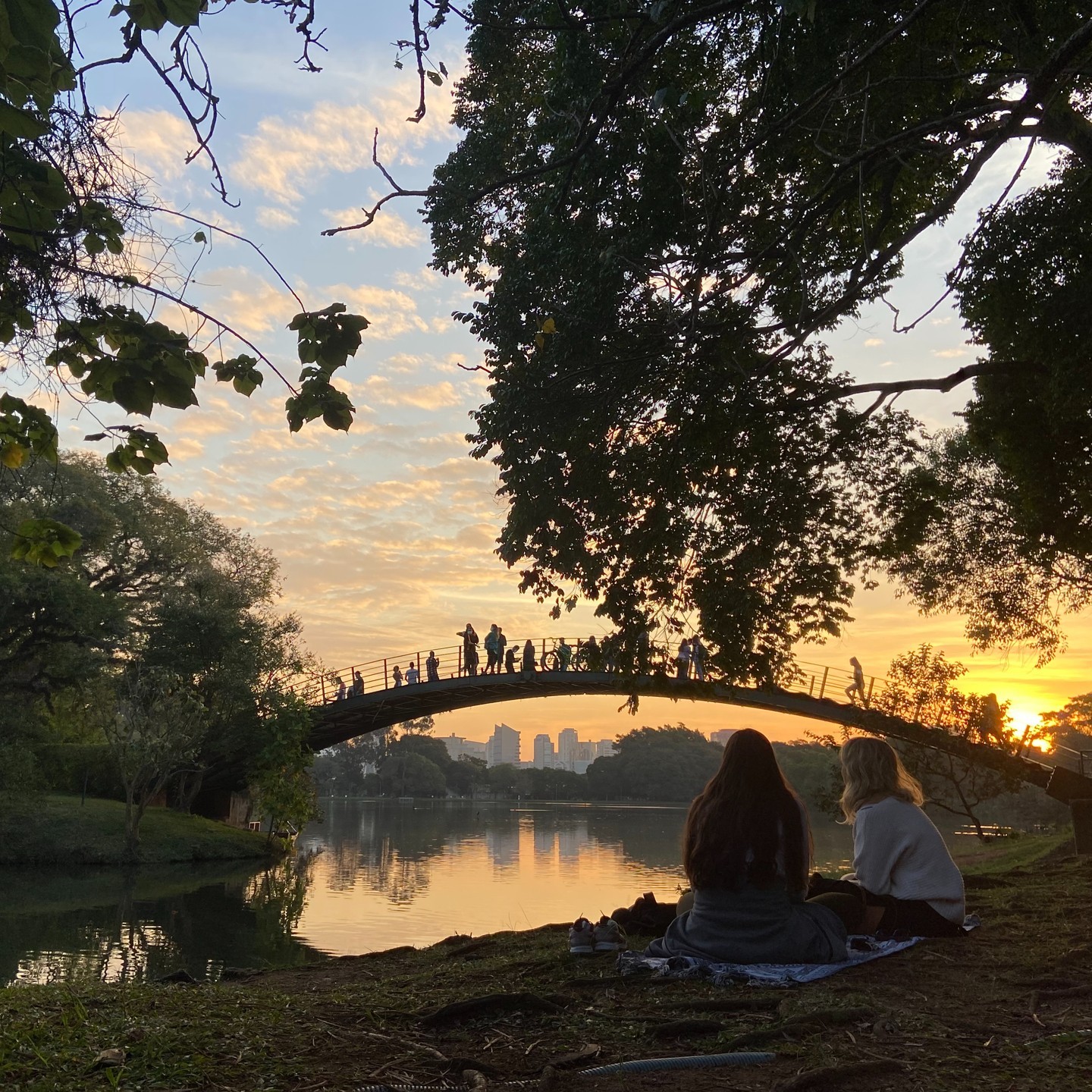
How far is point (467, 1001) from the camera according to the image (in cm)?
308

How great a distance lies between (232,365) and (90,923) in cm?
1110

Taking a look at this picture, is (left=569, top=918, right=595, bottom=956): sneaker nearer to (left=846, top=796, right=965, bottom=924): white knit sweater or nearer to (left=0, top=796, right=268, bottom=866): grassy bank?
(left=846, top=796, right=965, bottom=924): white knit sweater

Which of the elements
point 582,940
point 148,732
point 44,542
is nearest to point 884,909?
point 582,940

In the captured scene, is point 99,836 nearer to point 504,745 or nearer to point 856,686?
point 856,686

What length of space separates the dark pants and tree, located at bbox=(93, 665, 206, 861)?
17.9 meters

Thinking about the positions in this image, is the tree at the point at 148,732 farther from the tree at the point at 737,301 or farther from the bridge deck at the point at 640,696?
the tree at the point at 737,301

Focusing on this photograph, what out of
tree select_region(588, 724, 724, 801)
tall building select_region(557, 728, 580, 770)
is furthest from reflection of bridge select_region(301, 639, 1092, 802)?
tall building select_region(557, 728, 580, 770)

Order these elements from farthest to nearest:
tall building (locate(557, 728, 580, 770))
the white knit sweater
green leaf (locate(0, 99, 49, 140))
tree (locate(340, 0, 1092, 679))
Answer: tall building (locate(557, 728, 580, 770)) → tree (locate(340, 0, 1092, 679)) → the white knit sweater → green leaf (locate(0, 99, 49, 140))

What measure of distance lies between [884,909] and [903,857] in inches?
10.5

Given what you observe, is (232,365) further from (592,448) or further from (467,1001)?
(592,448)

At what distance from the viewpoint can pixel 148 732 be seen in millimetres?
19797

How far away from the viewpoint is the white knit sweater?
407cm

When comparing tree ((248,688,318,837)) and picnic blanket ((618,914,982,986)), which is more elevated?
tree ((248,688,318,837))

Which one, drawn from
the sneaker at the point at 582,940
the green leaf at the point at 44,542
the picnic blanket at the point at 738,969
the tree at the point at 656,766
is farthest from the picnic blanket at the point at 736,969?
the tree at the point at 656,766
